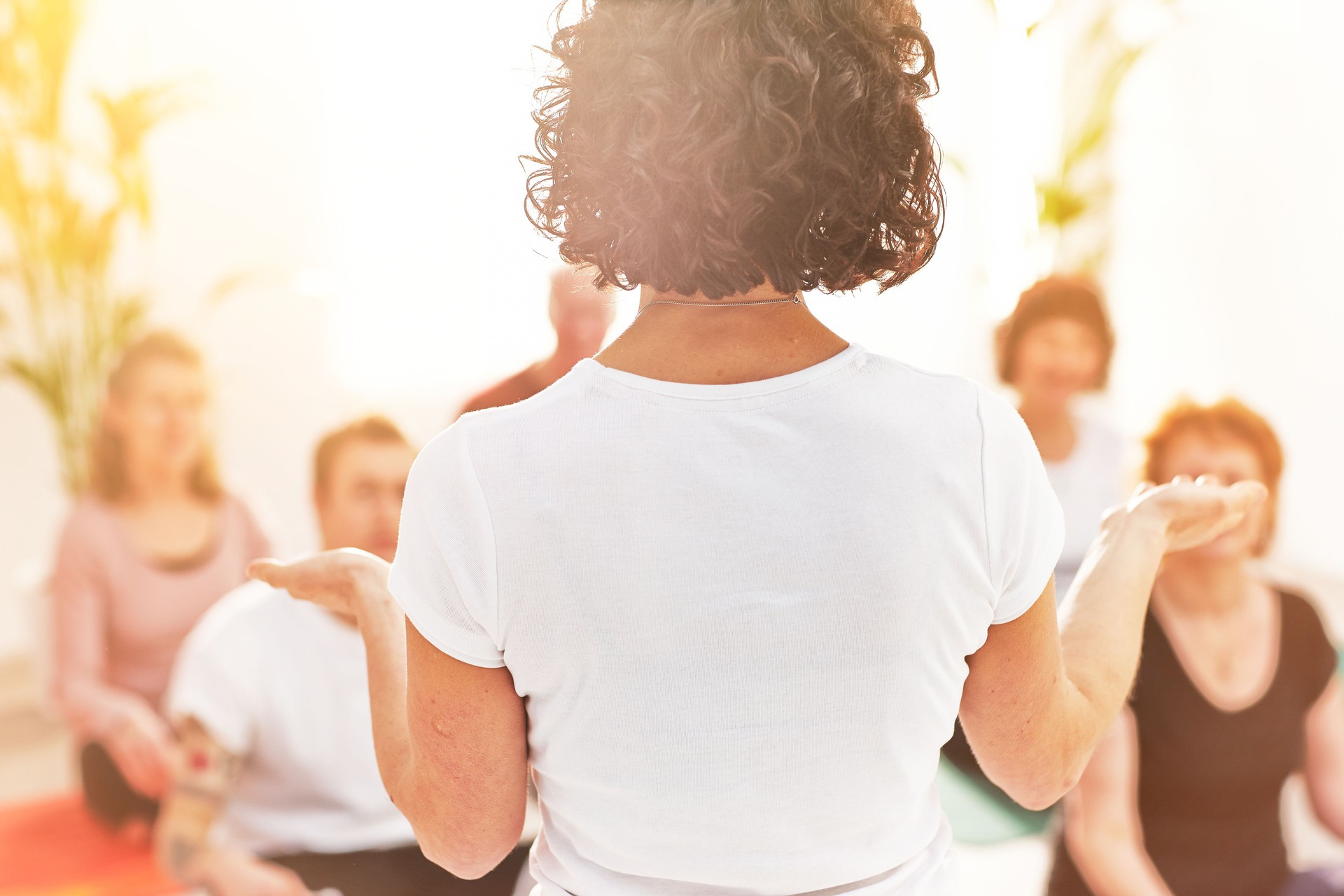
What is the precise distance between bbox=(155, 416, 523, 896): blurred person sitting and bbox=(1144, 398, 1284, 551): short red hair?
1123mm

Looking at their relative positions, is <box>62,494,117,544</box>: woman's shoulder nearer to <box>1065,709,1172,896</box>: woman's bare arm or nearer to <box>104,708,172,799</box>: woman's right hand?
<box>104,708,172,799</box>: woman's right hand

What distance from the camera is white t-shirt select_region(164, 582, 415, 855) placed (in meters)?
1.66

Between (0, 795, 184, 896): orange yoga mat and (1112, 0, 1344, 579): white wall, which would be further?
(1112, 0, 1344, 579): white wall

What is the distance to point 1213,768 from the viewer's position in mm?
1510

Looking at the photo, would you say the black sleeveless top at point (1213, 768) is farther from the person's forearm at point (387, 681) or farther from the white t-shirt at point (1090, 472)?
the person's forearm at point (387, 681)

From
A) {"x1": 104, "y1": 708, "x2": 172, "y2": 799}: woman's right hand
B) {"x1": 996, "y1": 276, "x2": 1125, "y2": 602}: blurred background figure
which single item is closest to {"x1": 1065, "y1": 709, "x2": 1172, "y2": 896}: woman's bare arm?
{"x1": 996, "y1": 276, "x2": 1125, "y2": 602}: blurred background figure

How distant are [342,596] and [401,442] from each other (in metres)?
1.14

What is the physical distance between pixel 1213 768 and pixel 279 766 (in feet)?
4.31

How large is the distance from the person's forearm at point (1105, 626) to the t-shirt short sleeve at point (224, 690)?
4.19ft

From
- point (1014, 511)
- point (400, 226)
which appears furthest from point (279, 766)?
point (400, 226)

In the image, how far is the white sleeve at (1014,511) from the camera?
59cm

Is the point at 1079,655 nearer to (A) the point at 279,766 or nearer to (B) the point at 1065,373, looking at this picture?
(A) the point at 279,766

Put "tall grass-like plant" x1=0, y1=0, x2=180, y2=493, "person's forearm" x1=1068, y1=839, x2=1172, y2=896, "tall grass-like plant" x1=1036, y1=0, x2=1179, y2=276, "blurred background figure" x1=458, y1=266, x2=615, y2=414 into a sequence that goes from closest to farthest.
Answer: "person's forearm" x1=1068, y1=839, x2=1172, y2=896
"blurred background figure" x1=458, y1=266, x2=615, y2=414
"tall grass-like plant" x1=0, y1=0, x2=180, y2=493
"tall grass-like plant" x1=1036, y1=0, x2=1179, y2=276

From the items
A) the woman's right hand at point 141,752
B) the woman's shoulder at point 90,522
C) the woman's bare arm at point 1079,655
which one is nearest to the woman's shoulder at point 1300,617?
the woman's bare arm at point 1079,655
